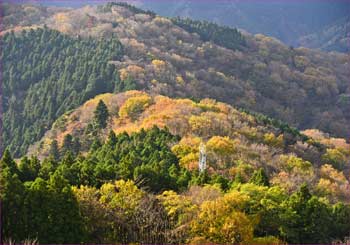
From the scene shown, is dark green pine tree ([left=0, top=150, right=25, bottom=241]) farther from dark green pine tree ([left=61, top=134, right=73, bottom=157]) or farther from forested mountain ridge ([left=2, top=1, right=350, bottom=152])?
forested mountain ridge ([left=2, top=1, right=350, bottom=152])

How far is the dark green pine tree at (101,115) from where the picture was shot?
280ft

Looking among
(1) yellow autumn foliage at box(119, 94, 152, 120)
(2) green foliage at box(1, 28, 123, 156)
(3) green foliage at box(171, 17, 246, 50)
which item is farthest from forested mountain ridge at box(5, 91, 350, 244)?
(3) green foliage at box(171, 17, 246, 50)

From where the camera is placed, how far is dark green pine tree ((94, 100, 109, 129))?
280ft

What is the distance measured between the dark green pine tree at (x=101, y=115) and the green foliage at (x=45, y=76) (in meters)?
17.2

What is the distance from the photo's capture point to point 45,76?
417ft

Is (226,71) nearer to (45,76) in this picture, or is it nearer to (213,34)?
(213,34)

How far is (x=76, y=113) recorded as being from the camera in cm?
9875

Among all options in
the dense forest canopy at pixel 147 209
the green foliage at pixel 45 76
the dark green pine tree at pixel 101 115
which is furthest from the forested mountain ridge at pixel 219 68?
the dense forest canopy at pixel 147 209

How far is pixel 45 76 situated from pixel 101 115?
146 ft

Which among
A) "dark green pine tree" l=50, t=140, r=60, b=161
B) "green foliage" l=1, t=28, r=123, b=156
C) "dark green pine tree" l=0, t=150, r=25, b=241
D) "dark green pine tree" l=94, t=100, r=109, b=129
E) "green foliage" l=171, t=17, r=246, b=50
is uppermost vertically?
"green foliage" l=171, t=17, r=246, b=50

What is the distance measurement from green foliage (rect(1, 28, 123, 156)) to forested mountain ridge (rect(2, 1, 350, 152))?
572 centimetres

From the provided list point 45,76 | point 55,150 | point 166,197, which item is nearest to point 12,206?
point 166,197

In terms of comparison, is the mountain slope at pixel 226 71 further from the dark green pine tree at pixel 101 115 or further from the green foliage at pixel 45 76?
the dark green pine tree at pixel 101 115

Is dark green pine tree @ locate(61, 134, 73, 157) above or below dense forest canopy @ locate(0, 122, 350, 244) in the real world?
above
